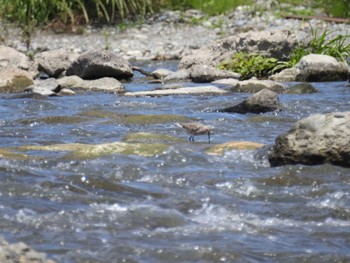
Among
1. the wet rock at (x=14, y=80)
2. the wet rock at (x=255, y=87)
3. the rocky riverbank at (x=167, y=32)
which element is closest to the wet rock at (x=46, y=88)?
the wet rock at (x=14, y=80)

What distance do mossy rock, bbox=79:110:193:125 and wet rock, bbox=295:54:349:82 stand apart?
11.1ft

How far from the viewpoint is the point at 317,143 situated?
5.73 meters

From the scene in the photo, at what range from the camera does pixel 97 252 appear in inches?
153

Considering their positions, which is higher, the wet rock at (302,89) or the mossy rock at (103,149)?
the mossy rock at (103,149)

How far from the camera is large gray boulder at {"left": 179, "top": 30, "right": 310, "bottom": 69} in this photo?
12.2m

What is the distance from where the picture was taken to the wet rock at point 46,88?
32.3 feet

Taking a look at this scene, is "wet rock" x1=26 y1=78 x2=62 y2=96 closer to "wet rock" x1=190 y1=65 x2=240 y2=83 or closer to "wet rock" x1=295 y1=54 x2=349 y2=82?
"wet rock" x1=190 y1=65 x2=240 y2=83

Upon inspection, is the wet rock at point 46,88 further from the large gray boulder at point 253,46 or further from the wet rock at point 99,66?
the large gray boulder at point 253,46

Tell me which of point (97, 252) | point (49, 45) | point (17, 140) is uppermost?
point (97, 252)

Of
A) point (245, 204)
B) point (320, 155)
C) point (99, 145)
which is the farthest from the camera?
point (99, 145)

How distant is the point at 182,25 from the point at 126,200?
1461 centimetres

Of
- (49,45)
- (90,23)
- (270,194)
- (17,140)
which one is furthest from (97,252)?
(90,23)

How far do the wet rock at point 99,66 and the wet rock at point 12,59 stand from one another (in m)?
0.67

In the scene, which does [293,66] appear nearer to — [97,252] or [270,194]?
[270,194]
